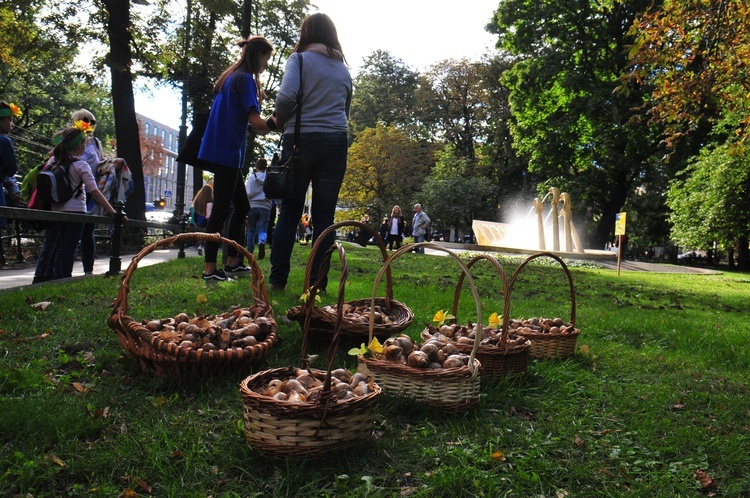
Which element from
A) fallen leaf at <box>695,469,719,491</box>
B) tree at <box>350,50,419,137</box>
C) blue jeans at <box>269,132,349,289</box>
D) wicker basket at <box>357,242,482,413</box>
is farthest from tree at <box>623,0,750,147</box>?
tree at <box>350,50,419,137</box>

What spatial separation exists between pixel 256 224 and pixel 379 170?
33.4m

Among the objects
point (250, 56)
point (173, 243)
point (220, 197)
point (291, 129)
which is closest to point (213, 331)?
point (173, 243)

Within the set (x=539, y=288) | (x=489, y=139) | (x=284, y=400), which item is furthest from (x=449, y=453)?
(x=489, y=139)

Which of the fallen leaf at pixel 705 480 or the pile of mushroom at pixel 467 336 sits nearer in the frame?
the fallen leaf at pixel 705 480

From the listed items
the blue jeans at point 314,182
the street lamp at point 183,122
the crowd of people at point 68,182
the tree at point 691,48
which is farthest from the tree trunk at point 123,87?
the tree at point 691,48

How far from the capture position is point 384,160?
143ft

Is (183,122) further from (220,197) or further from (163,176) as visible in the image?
(163,176)

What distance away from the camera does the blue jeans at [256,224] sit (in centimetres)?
1091

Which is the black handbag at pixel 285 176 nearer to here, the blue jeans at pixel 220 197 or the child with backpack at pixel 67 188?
the blue jeans at pixel 220 197

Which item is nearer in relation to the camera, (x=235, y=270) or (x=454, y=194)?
(x=235, y=270)

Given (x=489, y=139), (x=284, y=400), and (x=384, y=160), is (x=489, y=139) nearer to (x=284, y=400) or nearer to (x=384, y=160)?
(x=384, y=160)

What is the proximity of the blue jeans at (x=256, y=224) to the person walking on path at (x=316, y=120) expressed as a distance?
5.92m

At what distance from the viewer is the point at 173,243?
3.40 meters

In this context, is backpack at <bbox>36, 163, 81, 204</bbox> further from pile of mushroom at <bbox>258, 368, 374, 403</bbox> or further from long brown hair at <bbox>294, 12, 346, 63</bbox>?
pile of mushroom at <bbox>258, 368, 374, 403</bbox>
